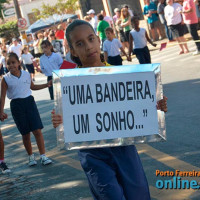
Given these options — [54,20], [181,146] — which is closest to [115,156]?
[181,146]

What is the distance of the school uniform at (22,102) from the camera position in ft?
24.6

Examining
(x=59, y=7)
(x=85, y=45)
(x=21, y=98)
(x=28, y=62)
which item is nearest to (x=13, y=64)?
(x=21, y=98)

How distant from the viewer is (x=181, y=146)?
6984 millimetres

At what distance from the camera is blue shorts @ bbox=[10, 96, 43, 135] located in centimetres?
758

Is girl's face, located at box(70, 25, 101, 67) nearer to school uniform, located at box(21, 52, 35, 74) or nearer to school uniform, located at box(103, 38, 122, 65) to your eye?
school uniform, located at box(103, 38, 122, 65)

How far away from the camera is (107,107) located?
3.67 m

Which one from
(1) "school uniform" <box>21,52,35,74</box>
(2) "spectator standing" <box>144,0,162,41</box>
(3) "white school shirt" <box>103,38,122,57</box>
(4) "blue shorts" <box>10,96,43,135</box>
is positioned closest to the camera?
(4) "blue shorts" <box>10,96,43,135</box>

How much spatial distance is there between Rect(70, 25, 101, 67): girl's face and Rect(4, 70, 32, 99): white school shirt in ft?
12.1

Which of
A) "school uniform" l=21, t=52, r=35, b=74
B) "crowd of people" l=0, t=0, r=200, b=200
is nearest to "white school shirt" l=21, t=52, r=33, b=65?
"school uniform" l=21, t=52, r=35, b=74

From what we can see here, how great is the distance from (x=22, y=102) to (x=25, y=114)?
200 millimetres

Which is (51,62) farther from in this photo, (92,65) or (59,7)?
(59,7)

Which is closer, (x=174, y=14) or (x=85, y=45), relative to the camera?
(x=85, y=45)

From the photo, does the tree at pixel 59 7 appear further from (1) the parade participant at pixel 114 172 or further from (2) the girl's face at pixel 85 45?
(1) the parade participant at pixel 114 172

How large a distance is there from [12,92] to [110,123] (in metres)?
4.13
